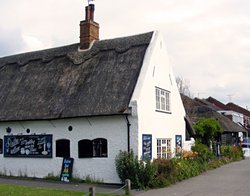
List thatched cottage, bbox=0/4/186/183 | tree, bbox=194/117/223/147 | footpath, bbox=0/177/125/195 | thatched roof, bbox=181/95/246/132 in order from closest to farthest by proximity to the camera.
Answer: footpath, bbox=0/177/125/195
thatched cottage, bbox=0/4/186/183
tree, bbox=194/117/223/147
thatched roof, bbox=181/95/246/132

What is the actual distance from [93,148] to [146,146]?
2.46m

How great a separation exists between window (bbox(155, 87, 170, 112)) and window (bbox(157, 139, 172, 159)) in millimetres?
1682

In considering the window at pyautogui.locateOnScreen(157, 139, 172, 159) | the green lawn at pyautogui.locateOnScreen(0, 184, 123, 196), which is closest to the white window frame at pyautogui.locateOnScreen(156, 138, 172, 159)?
the window at pyautogui.locateOnScreen(157, 139, 172, 159)

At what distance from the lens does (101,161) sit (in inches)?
673

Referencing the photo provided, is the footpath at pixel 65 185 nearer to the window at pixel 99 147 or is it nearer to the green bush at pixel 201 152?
the window at pixel 99 147

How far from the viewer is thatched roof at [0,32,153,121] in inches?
691

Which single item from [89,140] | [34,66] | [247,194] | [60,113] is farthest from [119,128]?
[34,66]

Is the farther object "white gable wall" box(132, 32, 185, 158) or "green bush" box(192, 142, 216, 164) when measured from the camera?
"green bush" box(192, 142, 216, 164)

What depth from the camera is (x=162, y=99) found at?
2016cm

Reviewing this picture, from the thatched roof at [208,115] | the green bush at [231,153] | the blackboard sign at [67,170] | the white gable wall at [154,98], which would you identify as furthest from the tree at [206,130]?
the blackboard sign at [67,170]

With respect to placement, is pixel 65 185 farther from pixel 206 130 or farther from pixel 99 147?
pixel 206 130

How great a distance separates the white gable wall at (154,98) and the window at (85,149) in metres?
2.44

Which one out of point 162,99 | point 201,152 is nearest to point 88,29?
point 162,99

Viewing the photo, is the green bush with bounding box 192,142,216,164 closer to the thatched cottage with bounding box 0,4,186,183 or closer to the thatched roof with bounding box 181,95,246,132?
the thatched cottage with bounding box 0,4,186,183
